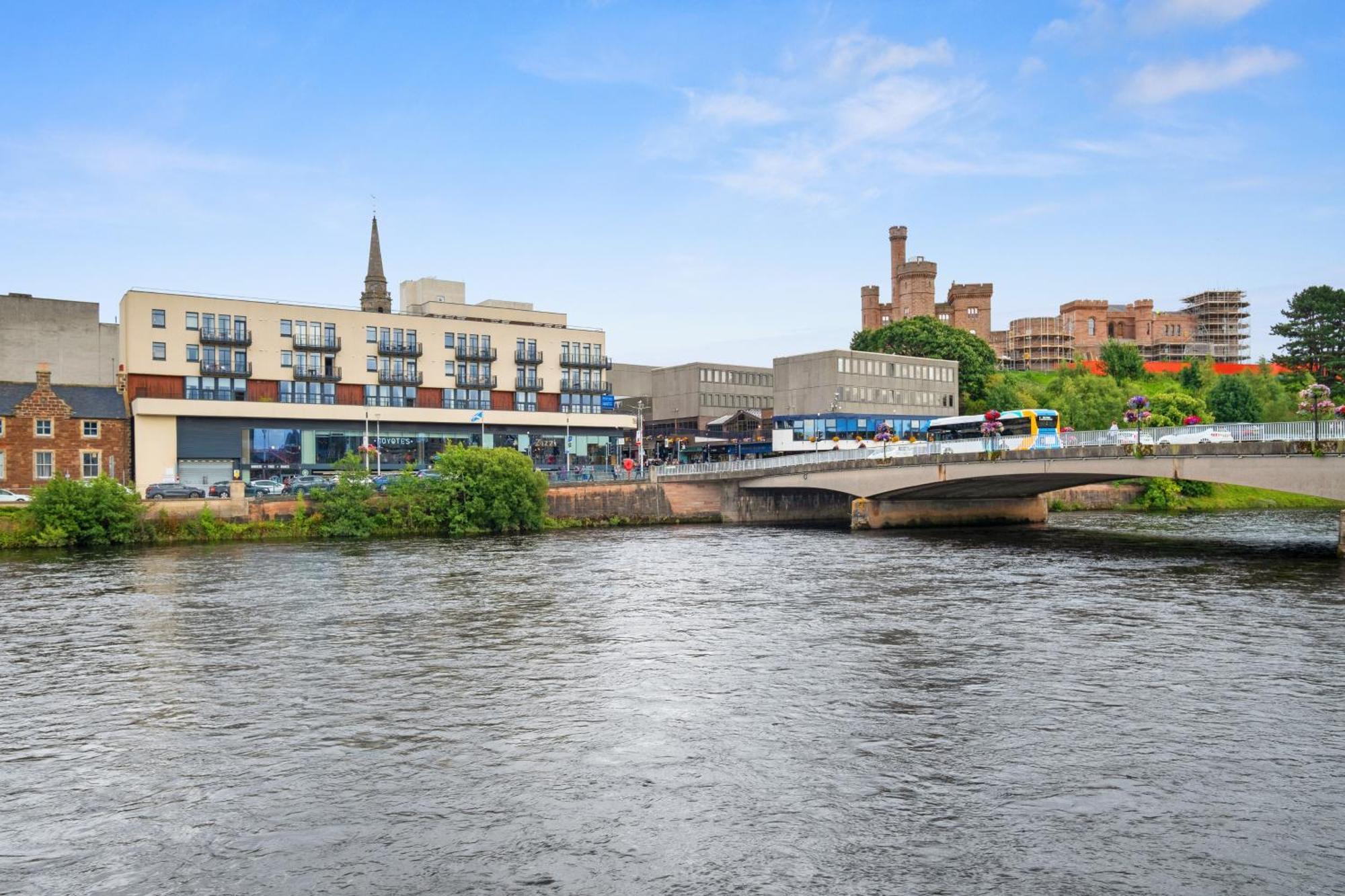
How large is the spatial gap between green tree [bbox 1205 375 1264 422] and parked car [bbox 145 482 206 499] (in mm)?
113094

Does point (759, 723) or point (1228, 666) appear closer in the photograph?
point (759, 723)

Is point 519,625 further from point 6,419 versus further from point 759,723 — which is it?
point 6,419

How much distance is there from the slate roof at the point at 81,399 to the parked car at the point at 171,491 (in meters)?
16.6

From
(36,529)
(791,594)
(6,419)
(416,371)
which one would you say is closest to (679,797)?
(791,594)

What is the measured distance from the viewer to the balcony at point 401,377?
92.4 m

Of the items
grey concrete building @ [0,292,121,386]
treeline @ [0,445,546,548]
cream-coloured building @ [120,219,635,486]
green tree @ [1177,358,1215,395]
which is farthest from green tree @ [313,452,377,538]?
green tree @ [1177,358,1215,395]

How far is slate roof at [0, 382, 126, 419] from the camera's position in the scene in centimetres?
7131

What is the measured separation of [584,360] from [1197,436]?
6448 cm

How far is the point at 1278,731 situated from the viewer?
62.8ft

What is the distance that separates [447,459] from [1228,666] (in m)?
51.6

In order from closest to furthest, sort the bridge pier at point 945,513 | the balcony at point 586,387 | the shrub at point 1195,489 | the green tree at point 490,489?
the green tree at point 490,489
the bridge pier at point 945,513
the shrub at point 1195,489
the balcony at point 586,387

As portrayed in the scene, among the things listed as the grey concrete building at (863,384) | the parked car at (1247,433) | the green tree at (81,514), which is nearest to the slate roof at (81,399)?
the green tree at (81,514)

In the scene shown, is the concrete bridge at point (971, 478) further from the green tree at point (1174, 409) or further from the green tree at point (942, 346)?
the green tree at point (942, 346)

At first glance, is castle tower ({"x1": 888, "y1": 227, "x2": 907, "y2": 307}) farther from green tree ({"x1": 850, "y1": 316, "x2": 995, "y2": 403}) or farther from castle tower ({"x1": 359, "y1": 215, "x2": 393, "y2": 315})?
castle tower ({"x1": 359, "y1": 215, "x2": 393, "y2": 315})
